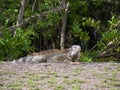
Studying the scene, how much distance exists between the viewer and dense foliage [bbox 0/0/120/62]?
33.1 ft

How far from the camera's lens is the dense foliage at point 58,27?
10.1 metres

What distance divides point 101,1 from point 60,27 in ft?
5.64

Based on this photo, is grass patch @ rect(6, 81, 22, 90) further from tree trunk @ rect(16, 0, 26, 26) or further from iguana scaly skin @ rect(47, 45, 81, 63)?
tree trunk @ rect(16, 0, 26, 26)

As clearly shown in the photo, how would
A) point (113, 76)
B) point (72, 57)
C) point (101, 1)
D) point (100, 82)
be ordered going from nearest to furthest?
point (100, 82), point (113, 76), point (72, 57), point (101, 1)

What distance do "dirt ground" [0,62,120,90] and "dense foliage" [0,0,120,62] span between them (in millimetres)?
2539

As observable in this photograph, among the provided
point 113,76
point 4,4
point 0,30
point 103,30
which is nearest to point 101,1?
point 103,30

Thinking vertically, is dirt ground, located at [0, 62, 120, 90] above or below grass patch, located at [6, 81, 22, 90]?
below

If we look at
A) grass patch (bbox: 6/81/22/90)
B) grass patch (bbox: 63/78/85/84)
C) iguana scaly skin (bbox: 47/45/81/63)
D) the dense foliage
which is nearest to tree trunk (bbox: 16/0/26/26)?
the dense foliage

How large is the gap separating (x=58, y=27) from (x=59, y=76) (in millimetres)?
6848

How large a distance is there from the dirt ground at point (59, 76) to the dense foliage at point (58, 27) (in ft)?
8.33

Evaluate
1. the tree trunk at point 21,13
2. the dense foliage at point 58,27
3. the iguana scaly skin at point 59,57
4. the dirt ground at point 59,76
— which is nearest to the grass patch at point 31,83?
the dirt ground at point 59,76

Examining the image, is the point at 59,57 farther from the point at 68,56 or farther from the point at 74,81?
the point at 74,81

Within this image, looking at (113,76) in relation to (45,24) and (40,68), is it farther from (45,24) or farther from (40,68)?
(45,24)

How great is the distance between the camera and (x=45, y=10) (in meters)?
12.0
